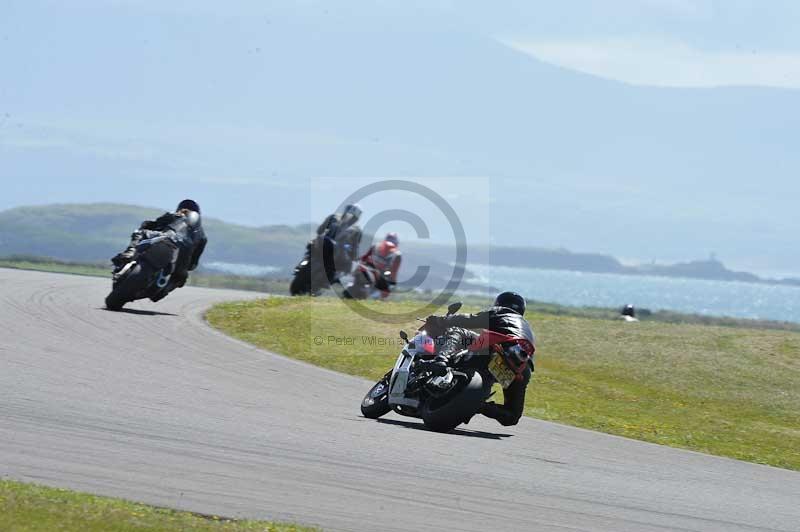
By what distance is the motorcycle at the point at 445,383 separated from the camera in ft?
47.8

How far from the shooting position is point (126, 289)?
1006 inches

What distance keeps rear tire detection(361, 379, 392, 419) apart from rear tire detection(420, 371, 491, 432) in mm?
692

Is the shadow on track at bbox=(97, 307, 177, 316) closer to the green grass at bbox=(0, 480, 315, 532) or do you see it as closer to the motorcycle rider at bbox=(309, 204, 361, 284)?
the motorcycle rider at bbox=(309, 204, 361, 284)

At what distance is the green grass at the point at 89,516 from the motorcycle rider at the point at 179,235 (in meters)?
16.4

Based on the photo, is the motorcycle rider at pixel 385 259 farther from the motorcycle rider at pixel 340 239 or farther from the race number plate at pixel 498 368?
the race number plate at pixel 498 368

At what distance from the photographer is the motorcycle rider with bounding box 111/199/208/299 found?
25734mm

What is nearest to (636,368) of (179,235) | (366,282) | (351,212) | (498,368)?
(179,235)

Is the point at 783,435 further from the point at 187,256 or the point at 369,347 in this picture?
the point at 187,256

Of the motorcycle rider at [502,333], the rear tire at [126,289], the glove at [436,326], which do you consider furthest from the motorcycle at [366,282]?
the glove at [436,326]

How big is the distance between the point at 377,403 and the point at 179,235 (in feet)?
38.9

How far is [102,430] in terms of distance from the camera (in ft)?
40.1

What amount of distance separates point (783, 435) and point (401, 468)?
9722 millimetres

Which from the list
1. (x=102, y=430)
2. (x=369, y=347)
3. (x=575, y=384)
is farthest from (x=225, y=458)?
(x=369, y=347)

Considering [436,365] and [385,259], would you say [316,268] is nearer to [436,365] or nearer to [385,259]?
[385,259]
